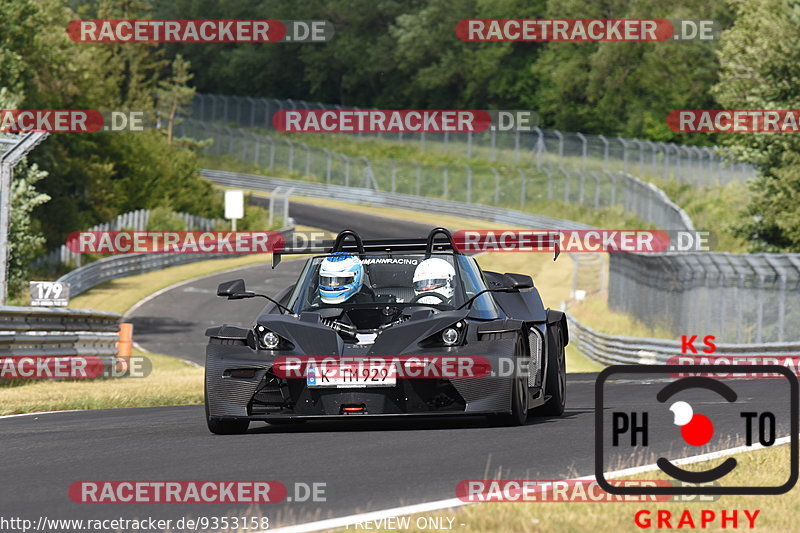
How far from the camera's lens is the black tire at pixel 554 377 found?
12.2 meters

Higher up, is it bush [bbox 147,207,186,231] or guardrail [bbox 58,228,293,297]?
bush [bbox 147,207,186,231]

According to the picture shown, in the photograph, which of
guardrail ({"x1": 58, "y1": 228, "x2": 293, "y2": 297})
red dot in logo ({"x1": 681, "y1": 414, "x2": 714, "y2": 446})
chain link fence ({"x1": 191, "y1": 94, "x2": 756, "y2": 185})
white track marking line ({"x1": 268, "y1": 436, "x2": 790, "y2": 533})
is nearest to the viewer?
white track marking line ({"x1": 268, "y1": 436, "x2": 790, "y2": 533})

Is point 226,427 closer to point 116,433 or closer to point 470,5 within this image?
point 116,433

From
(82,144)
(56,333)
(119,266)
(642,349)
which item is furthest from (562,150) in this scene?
(56,333)

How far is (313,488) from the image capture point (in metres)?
7.84

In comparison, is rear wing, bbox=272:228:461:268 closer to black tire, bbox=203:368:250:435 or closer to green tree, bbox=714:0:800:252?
black tire, bbox=203:368:250:435

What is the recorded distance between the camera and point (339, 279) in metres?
11.7

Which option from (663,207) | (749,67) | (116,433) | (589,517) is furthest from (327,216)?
(589,517)

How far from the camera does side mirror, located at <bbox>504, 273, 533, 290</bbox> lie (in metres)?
11.6

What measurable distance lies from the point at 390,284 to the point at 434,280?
1.68 ft
